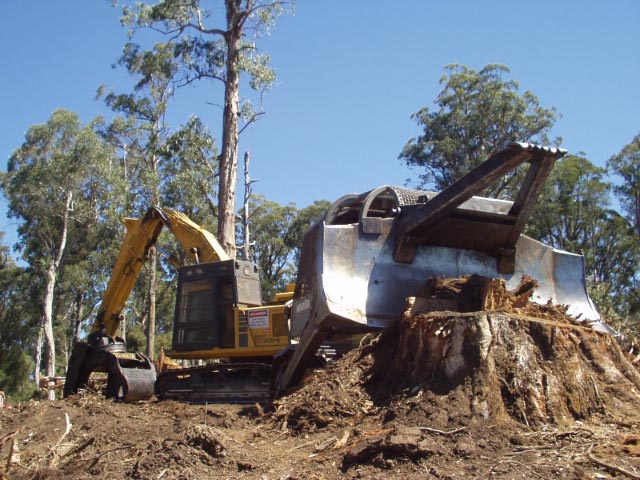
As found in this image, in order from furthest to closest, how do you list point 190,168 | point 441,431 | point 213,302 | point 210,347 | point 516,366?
point 190,168 → point 213,302 → point 210,347 → point 516,366 → point 441,431

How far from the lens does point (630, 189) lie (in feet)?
104

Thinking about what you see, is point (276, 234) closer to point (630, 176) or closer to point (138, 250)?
point (630, 176)

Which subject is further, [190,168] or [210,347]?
[190,168]

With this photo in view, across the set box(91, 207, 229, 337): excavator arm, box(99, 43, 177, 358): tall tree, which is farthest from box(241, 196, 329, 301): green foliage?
box(91, 207, 229, 337): excavator arm

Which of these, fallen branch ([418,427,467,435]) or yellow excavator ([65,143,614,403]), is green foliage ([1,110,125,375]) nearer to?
yellow excavator ([65,143,614,403])

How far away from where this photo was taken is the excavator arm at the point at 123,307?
1050cm

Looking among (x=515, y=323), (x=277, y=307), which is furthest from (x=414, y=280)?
(x=277, y=307)

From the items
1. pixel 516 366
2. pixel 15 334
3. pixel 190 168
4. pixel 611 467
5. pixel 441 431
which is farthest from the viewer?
pixel 15 334

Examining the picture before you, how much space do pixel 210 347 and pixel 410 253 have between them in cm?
497

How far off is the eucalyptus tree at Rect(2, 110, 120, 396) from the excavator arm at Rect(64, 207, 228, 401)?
58.6ft

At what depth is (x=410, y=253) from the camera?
591 cm

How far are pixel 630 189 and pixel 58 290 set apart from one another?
26757 millimetres

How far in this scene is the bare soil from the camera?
3693 millimetres

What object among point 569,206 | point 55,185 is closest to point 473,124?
point 569,206
